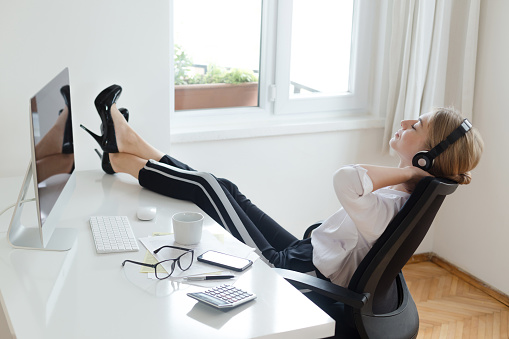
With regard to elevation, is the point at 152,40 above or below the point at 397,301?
above

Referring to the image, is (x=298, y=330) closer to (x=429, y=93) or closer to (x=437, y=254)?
(x=429, y=93)

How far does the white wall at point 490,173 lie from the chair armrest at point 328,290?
1.60 m

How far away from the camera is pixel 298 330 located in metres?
1.26

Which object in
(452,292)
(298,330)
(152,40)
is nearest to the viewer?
(298,330)

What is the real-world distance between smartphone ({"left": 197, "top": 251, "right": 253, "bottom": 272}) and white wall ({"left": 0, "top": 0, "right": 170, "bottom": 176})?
1090 millimetres

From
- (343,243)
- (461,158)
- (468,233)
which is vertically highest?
(461,158)

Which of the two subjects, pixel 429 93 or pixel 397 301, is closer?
pixel 397 301

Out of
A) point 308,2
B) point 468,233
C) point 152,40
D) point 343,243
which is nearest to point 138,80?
point 152,40

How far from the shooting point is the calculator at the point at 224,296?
4.32 feet

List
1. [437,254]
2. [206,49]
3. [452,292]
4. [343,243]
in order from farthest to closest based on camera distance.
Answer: [437,254]
[452,292]
[206,49]
[343,243]

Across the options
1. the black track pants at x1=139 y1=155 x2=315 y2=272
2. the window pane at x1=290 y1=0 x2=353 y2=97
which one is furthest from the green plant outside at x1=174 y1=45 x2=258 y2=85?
the black track pants at x1=139 y1=155 x2=315 y2=272

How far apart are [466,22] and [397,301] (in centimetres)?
175

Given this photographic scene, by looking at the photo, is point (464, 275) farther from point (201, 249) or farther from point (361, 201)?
point (201, 249)

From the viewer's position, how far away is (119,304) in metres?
1.33
